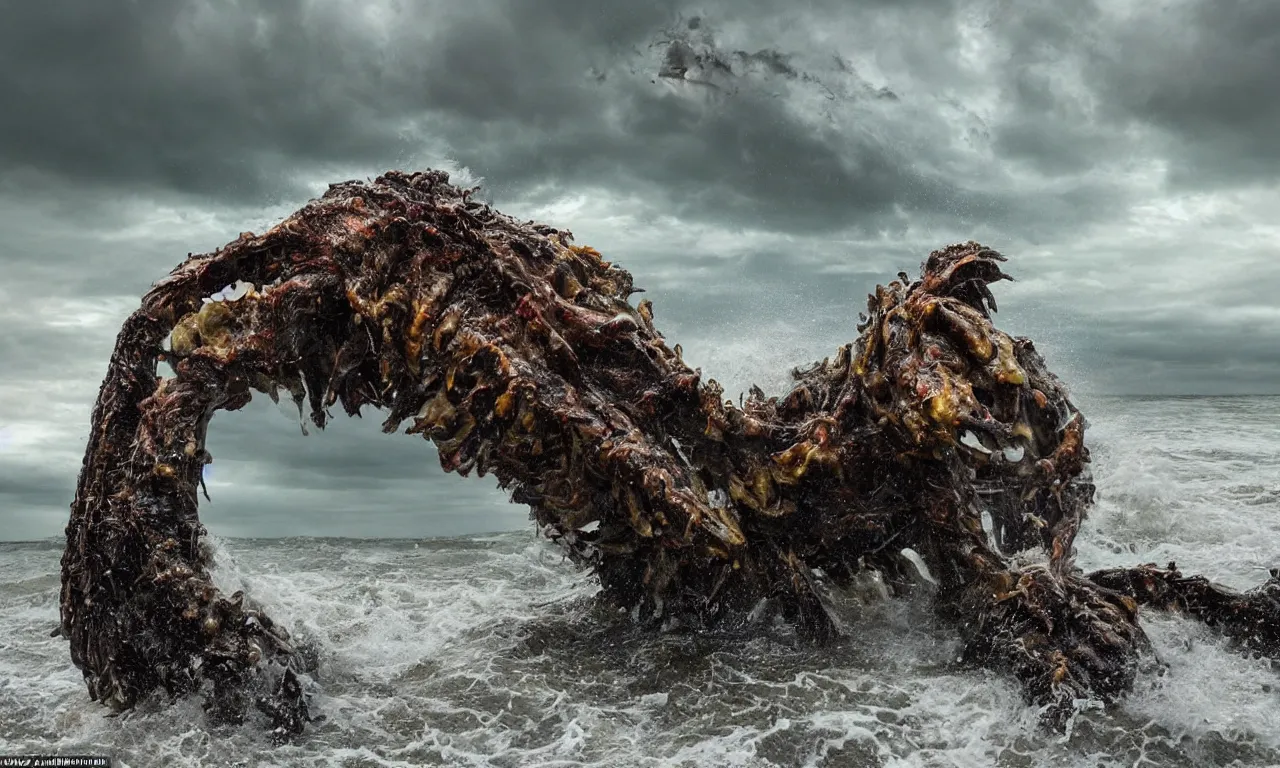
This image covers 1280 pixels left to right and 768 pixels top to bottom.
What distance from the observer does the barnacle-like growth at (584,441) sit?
5.42 m

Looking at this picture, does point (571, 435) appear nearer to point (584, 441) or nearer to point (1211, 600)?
point (584, 441)

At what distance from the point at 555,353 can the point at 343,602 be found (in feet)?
11.5

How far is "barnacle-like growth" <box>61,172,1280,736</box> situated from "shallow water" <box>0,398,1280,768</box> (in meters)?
0.24

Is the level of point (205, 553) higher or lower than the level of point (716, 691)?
higher

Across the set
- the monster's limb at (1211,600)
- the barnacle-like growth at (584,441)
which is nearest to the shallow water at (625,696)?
the monster's limb at (1211,600)

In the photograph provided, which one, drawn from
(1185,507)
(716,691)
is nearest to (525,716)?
(716,691)

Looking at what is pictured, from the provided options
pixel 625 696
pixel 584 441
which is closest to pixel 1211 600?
pixel 625 696

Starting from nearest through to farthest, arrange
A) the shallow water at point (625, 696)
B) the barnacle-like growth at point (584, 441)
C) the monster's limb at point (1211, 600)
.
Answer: the shallow water at point (625, 696) < the barnacle-like growth at point (584, 441) < the monster's limb at point (1211, 600)

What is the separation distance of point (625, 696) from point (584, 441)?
146 centimetres

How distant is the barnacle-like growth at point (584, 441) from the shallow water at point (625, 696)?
24cm

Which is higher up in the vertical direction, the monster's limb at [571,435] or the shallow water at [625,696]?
the monster's limb at [571,435]

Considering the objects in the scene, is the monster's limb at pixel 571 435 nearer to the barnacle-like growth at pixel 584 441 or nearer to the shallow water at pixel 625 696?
the barnacle-like growth at pixel 584 441

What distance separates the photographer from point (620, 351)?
5.93 metres

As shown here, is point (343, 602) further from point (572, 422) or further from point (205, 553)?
point (572, 422)
